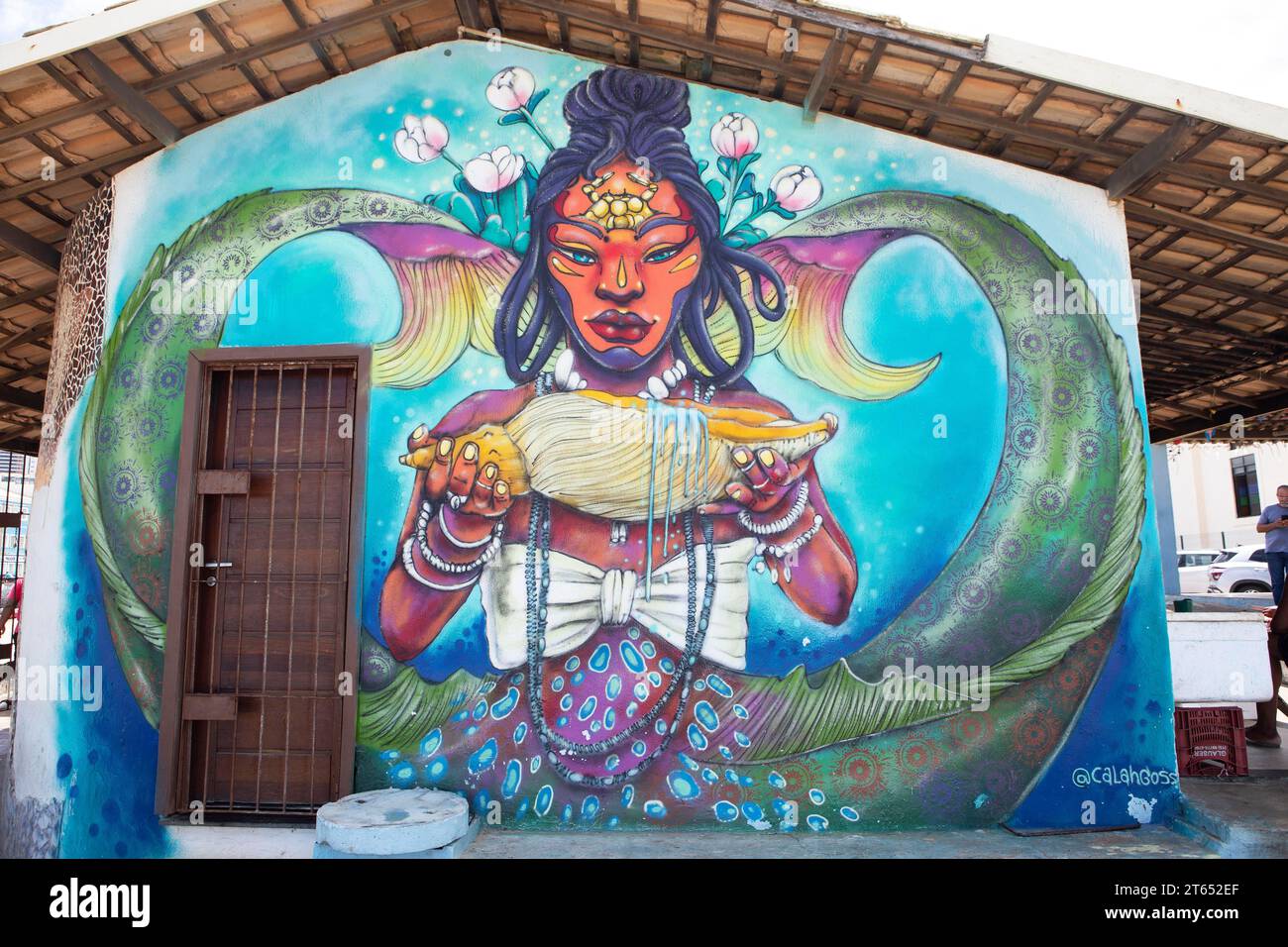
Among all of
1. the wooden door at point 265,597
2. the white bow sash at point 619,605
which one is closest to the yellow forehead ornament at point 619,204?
the wooden door at point 265,597

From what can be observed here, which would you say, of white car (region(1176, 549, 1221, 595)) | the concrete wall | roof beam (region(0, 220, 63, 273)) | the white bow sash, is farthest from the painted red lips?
white car (region(1176, 549, 1221, 595))

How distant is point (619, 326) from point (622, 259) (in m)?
0.41

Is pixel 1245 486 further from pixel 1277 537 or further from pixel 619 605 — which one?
pixel 619 605

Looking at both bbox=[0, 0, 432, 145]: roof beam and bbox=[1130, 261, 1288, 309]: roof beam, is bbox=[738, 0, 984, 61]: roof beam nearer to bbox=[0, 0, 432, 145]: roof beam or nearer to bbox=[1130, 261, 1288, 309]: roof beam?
bbox=[0, 0, 432, 145]: roof beam

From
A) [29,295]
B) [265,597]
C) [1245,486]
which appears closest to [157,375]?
[265,597]

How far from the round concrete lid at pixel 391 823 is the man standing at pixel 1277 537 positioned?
8188mm

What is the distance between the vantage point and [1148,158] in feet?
15.1

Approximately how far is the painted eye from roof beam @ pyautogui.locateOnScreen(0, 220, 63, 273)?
3940 mm

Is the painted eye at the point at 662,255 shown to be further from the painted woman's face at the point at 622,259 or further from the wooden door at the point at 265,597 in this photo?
the wooden door at the point at 265,597

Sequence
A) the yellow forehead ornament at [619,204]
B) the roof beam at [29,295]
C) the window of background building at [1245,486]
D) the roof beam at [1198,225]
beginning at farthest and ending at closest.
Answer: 1. the window of background building at [1245,486]
2. the roof beam at [29,295]
3. the roof beam at [1198,225]
4. the yellow forehead ornament at [619,204]

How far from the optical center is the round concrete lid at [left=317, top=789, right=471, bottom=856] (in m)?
3.91

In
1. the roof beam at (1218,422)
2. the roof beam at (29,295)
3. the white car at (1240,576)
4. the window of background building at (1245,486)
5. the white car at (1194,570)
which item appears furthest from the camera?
the window of background building at (1245,486)

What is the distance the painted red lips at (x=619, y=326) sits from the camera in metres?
4.90

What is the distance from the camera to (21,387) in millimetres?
8109
